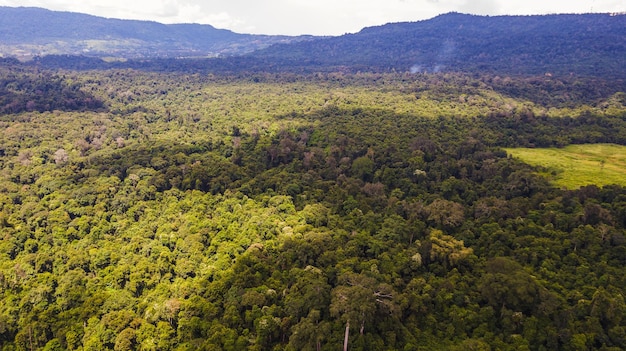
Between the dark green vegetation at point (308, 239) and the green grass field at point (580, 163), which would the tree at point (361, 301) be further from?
the green grass field at point (580, 163)

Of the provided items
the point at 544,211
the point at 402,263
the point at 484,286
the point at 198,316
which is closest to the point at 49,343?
the point at 198,316

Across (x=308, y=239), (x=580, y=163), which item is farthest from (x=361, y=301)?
(x=580, y=163)

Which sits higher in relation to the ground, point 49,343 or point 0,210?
point 0,210

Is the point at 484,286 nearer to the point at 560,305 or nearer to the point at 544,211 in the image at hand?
the point at 560,305

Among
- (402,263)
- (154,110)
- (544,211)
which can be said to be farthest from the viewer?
(154,110)

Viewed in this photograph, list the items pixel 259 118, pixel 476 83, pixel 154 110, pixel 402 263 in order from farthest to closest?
A: pixel 476 83 < pixel 154 110 < pixel 259 118 < pixel 402 263

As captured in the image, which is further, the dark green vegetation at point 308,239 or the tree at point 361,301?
the dark green vegetation at point 308,239

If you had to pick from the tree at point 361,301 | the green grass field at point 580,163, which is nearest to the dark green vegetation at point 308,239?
the tree at point 361,301

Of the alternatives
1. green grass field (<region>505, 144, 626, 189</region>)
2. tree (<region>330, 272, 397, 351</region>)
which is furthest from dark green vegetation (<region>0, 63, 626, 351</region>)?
green grass field (<region>505, 144, 626, 189</region>)
